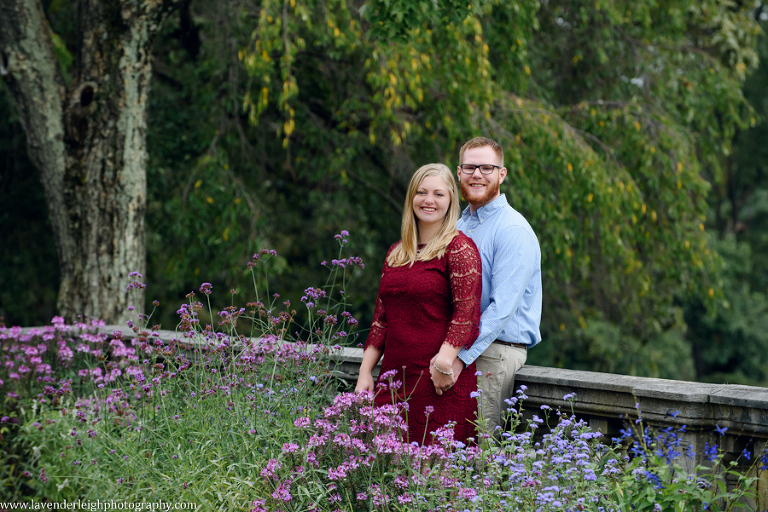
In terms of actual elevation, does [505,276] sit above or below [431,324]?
above

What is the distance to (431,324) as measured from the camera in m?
3.26

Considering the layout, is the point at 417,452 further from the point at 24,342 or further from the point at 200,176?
the point at 200,176

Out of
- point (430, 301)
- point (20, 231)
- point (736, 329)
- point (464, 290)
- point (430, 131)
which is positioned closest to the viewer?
point (464, 290)

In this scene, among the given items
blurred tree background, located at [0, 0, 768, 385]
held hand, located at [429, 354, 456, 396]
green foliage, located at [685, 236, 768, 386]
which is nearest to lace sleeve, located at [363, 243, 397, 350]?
held hand, located at [429, 354, 456, 396]

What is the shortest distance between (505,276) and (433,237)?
36 cm

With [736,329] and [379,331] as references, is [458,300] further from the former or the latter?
[736,329]

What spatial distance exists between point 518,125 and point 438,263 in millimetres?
4701

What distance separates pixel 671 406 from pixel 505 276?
32.2 inches

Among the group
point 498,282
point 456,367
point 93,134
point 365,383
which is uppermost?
point 93,134

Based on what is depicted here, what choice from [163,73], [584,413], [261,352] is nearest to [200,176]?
[163,73]

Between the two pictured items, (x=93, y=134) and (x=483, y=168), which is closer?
(x=483, y=168)

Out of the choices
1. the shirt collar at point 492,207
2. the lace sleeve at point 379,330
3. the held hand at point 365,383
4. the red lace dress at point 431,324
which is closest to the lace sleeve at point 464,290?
the red lace dress at point 431,324

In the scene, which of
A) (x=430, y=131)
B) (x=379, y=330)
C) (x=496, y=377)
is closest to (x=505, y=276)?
(x=496, y=377)

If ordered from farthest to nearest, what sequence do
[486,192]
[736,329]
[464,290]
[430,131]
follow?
[736,329] → [430,131] → [486,192] → [464,290]
